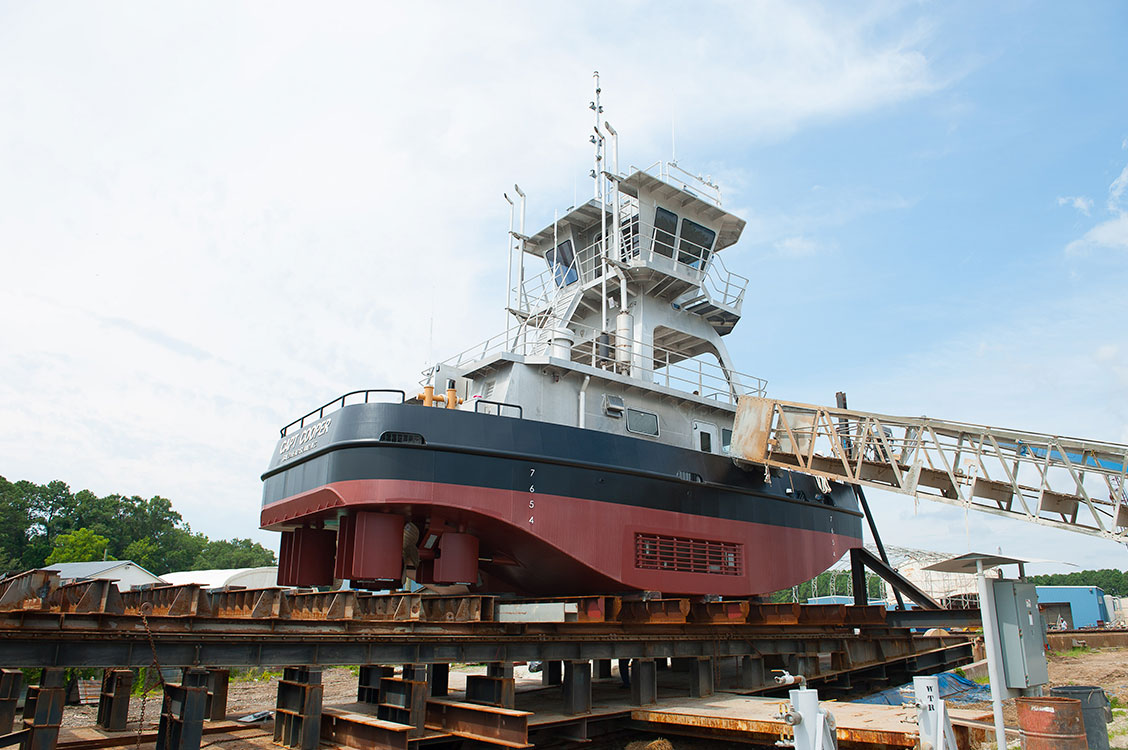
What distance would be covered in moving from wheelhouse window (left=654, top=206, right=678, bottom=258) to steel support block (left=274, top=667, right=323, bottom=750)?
13792 millimetres

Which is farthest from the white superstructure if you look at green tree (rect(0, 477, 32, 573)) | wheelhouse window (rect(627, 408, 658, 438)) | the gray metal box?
green tree (rect(0, 477, 32, 573))

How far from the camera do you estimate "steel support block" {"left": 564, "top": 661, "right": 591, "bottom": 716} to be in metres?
10.0

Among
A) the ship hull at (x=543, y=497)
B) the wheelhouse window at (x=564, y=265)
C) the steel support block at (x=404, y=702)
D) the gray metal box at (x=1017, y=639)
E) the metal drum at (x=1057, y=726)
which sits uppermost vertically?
the wheelhouse window at (x=564, y=265)

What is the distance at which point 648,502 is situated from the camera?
14.2 metres

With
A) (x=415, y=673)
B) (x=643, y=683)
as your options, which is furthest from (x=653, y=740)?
(x=415, y=673)

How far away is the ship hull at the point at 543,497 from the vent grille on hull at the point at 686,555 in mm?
26

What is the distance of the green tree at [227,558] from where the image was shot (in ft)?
289

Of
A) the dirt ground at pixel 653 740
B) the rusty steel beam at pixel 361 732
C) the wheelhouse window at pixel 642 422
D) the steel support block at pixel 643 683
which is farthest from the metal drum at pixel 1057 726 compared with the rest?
the wheelhouse window at pixel 642 422

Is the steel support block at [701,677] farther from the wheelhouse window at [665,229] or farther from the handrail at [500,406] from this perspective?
the wheelhouse window at [665,229]

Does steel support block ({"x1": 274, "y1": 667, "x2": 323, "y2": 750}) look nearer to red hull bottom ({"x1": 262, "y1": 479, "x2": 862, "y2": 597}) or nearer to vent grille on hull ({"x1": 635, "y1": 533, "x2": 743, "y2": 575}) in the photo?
red hull bottom ({"x1": 262, "y1": 479, "x2": 862, "y2": 597})

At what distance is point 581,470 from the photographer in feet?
44.0

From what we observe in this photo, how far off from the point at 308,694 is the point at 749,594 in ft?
32.7

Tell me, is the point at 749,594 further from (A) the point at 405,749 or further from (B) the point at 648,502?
(A) the point at 405,749

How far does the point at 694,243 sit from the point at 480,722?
47.7 feet
